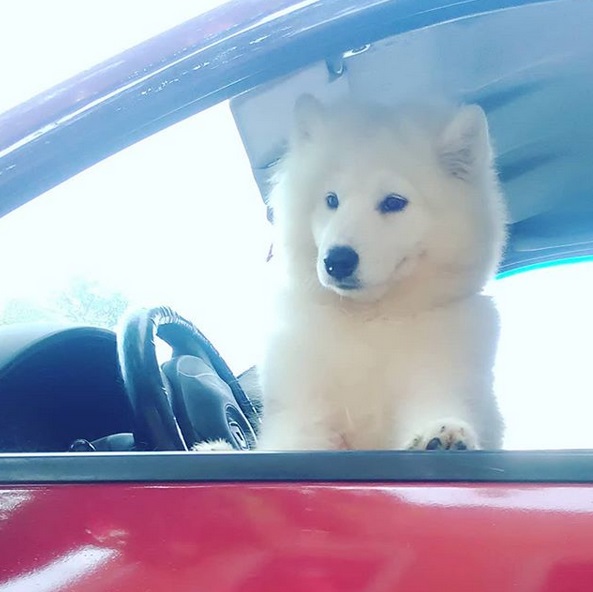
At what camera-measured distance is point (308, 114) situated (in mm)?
1887

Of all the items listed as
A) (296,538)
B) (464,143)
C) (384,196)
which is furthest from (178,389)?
(296,538)

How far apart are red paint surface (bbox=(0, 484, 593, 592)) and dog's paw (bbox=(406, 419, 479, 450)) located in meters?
0.37

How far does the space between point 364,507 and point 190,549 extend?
22 centimetres

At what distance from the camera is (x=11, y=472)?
44.5 inches

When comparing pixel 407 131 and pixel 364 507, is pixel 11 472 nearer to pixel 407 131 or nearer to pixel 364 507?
pixel 364 507

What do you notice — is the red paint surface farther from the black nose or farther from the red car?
the black nose

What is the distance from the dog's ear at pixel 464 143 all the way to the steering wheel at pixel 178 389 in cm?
72

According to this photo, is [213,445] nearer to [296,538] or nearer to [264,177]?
[264,177]

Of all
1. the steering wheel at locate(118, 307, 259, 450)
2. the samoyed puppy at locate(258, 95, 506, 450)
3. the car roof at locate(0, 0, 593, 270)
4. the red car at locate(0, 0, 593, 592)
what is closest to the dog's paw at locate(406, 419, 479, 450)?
the samoyed puppy at locate(258, 95, 506, 450)

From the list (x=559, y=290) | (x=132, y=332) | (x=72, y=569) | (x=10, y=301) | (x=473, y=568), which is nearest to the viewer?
(x=473, y=568)

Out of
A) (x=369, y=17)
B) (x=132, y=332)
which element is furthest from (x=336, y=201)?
(x=369, y=17)

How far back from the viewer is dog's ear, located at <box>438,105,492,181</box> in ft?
6.18

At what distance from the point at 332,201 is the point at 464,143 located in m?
0.33

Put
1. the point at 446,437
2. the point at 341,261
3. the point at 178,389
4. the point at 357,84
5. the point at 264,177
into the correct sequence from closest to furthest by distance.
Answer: the point at 446,437 < the point at 341,261 < the point at 178,389 < the point at 357,84 < the point at 264,177
